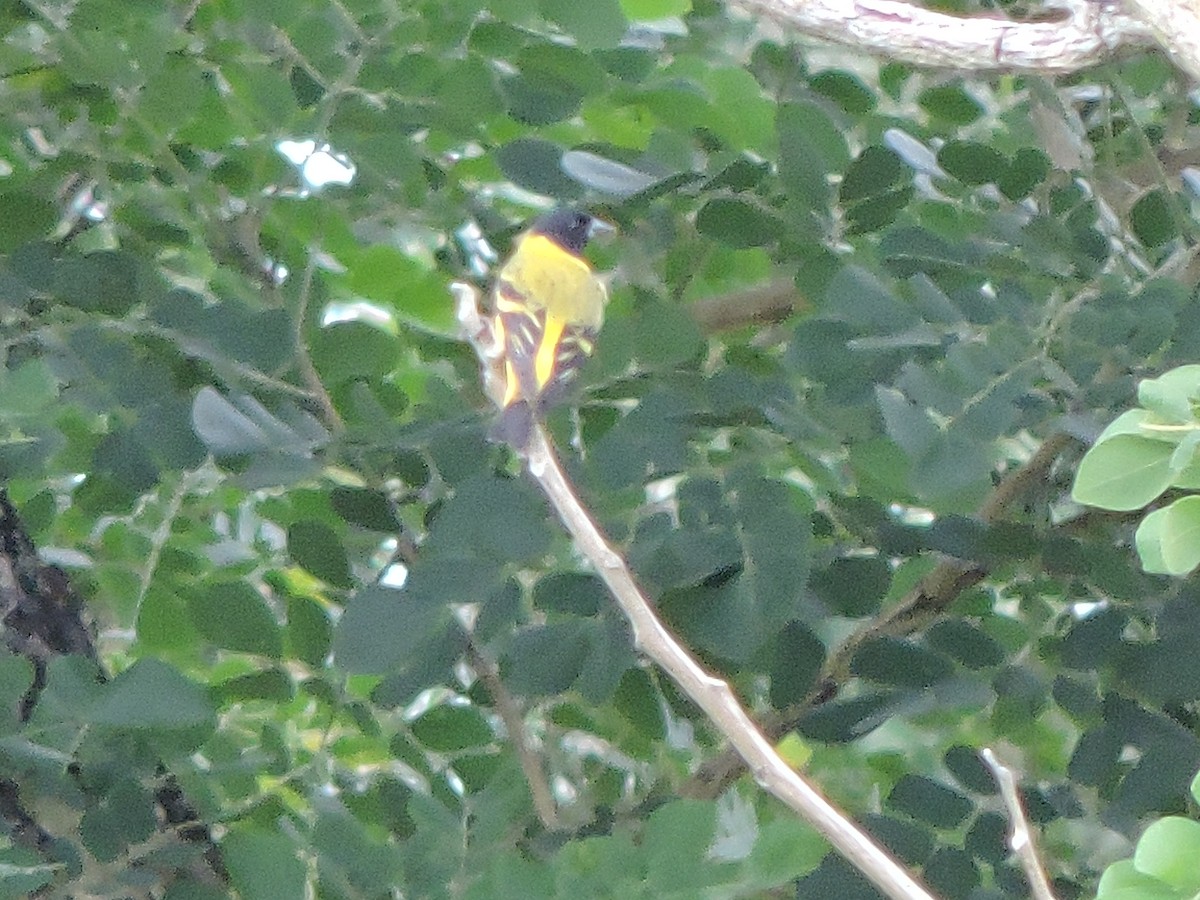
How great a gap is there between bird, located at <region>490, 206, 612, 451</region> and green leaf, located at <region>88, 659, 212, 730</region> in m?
0.42

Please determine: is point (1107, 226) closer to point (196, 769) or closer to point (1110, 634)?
point (1110, 634)

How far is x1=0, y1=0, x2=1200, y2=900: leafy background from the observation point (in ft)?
4.69

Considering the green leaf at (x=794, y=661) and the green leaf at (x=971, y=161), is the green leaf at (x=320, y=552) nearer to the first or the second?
the green leaf at (x=794, y=661)

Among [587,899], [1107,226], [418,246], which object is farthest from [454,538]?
[1107,226]

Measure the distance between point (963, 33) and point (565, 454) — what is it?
0.61 metres

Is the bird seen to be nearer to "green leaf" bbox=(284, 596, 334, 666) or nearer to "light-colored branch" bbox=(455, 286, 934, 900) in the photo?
"green leaf" bbox=(284, 596, 334, 666)

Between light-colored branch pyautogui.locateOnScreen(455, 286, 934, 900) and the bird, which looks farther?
the bird

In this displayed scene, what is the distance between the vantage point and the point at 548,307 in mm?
1740

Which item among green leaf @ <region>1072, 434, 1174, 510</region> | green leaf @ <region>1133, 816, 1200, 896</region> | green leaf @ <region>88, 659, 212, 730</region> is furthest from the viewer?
green leaf @ <region>88, 659, 212, 730</region>

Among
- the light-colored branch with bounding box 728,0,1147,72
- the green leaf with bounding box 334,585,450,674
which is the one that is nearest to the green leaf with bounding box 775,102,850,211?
the light-colored branch with bounding box 728,0,1147,72

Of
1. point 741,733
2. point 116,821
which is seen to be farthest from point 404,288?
point 741,733

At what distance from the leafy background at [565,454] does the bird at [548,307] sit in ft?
0.15

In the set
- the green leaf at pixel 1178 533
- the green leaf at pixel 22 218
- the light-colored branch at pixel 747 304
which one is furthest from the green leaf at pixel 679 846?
the green leaf at pixel 22 218

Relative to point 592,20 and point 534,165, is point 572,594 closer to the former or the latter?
point 534,165
